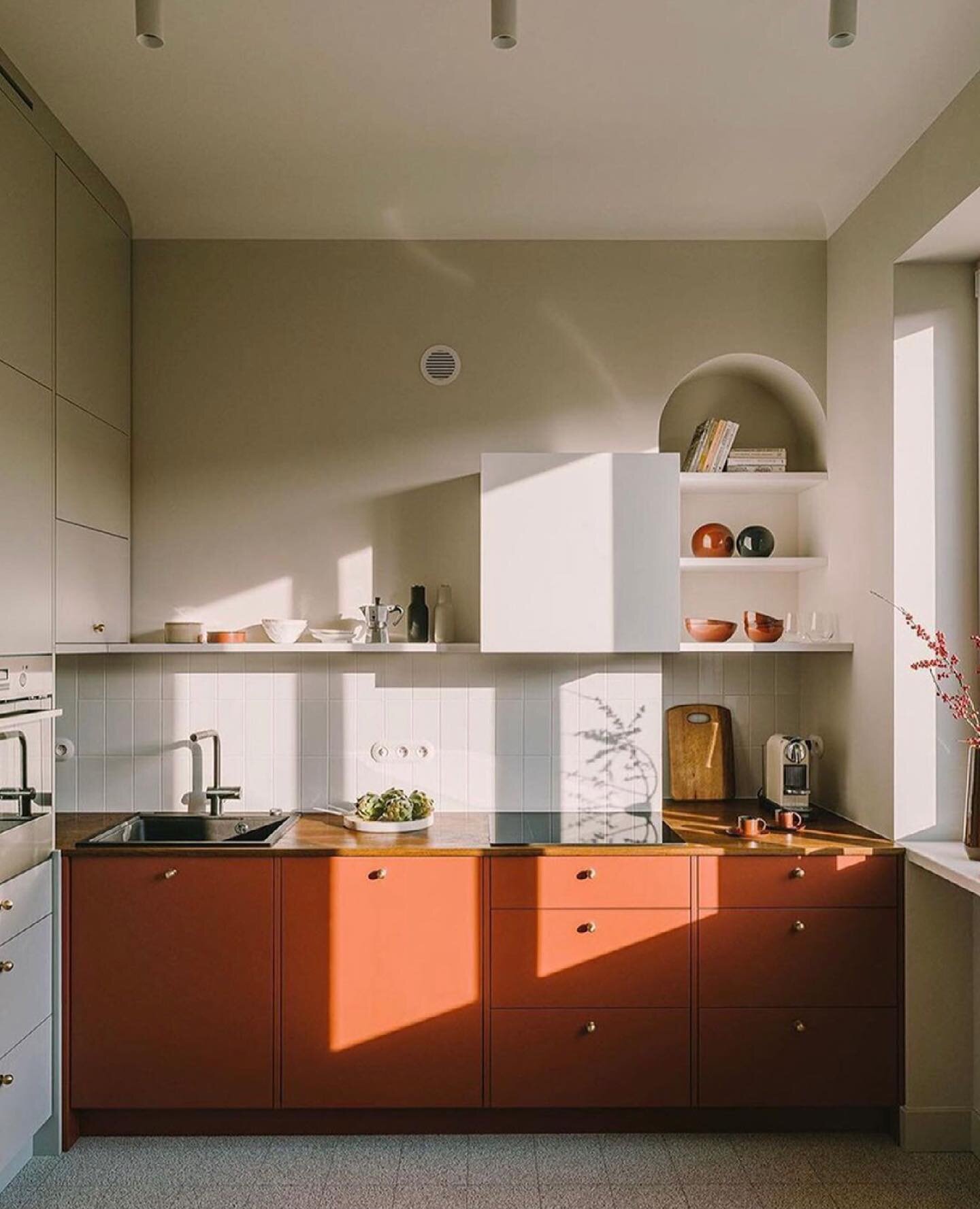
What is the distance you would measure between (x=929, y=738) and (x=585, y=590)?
1069 millimetres

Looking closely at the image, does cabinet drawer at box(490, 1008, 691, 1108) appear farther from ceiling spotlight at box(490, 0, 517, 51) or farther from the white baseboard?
ceiling spotlight at box(490, 0, 517, 51)

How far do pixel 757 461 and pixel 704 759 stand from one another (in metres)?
1.03

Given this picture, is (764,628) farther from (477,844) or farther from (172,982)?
(172,982)

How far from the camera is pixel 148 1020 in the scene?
118 inches

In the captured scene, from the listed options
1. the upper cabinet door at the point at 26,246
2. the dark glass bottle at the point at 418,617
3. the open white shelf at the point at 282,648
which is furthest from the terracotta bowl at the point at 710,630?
the upper cabinet door at the point at 26,246

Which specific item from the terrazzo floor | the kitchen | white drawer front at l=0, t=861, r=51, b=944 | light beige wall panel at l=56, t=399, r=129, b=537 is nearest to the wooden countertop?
the kitchen

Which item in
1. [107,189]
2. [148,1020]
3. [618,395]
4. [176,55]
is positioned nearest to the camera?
[176,55]

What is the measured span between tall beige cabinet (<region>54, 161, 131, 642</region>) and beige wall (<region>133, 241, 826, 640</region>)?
11 cm

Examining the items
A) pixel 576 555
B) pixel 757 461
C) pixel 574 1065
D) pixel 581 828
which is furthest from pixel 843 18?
pixel 574 1065

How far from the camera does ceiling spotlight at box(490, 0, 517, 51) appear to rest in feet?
6.07

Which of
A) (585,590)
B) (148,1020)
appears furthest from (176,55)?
(148,1020)

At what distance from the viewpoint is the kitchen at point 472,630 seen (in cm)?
277

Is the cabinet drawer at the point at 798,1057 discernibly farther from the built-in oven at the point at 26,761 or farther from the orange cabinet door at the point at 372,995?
the built-in oven at the point at 26,761

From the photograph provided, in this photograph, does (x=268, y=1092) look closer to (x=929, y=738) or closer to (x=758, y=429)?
(x=929, y=738)
